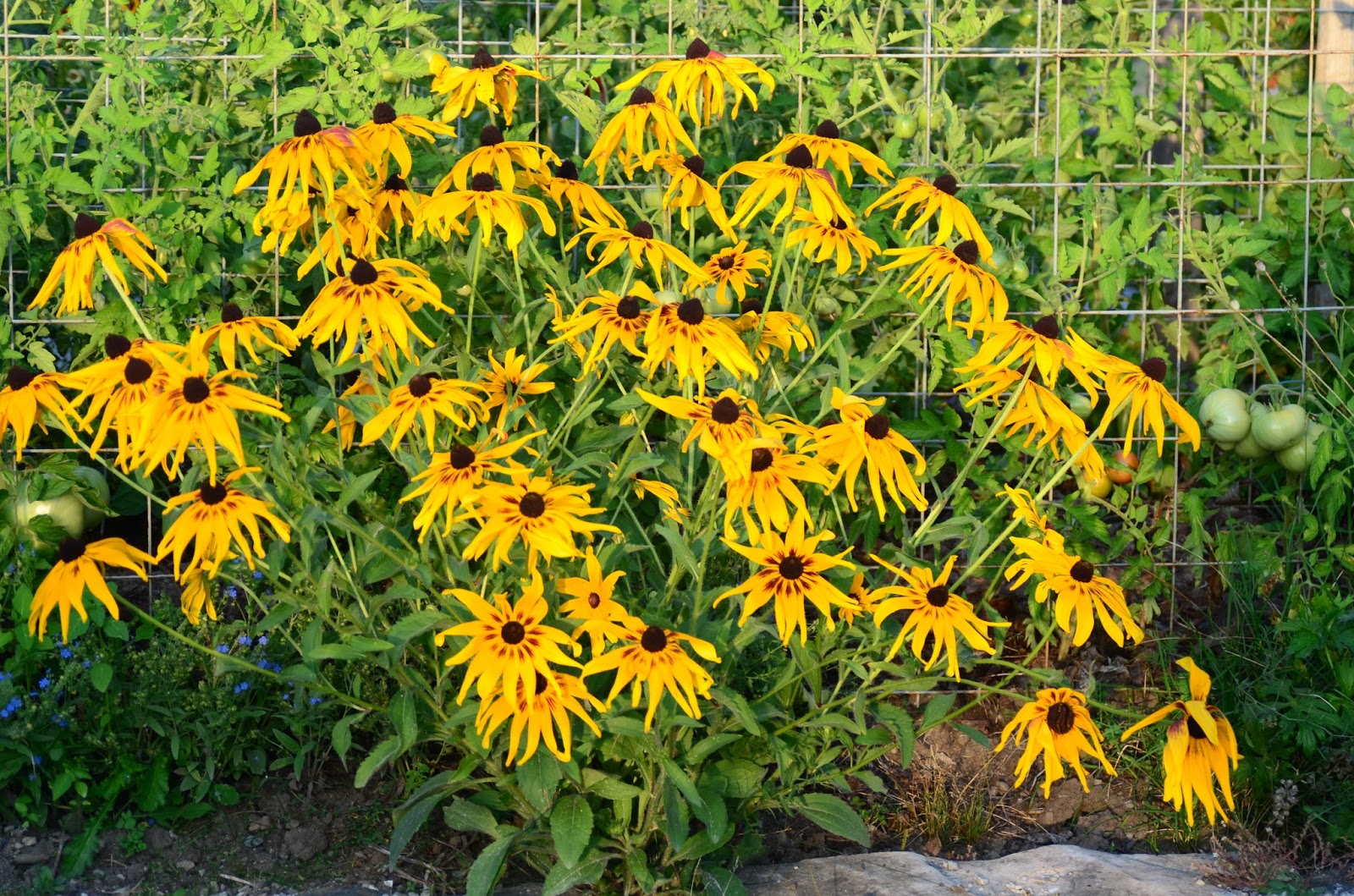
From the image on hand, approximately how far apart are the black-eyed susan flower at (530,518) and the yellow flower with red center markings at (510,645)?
0.19ft

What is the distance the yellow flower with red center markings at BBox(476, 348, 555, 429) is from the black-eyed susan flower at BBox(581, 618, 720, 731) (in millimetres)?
442

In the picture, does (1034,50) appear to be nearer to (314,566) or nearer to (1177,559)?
(1177,559)

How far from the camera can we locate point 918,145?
347 cm

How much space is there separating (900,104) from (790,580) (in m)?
1.56

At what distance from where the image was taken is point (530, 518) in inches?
84.1

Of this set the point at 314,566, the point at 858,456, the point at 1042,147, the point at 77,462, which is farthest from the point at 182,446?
the point at 1042,147

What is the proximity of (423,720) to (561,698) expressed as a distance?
479mm

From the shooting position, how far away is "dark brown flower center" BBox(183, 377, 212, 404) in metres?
2.16

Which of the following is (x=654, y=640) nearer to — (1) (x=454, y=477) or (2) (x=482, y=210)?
(1) (x=454, y=477)

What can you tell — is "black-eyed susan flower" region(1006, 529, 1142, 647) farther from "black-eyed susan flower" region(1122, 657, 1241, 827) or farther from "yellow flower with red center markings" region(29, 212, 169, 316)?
"yellow flower with red center markings" region(29, 212, 169, 316)

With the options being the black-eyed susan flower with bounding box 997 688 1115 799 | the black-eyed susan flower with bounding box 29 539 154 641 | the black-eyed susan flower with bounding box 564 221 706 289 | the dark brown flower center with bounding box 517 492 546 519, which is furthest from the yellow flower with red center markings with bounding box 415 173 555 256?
the black-eyed susan flower with bounding box 997 688 1115 799

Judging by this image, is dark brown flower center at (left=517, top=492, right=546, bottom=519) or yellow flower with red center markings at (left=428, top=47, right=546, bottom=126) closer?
dark brown flower center at (left=517, top=492, right=546, bottom=519)

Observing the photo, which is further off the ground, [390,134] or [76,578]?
[390,134]

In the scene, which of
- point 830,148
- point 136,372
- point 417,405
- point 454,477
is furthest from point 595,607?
point 830,148
